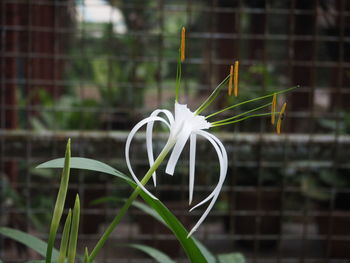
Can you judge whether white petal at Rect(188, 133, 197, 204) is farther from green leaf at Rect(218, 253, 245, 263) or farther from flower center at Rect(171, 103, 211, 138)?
green leaf at Rect(218, 253, 245, 263)

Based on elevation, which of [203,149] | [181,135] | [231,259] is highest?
[181,135]

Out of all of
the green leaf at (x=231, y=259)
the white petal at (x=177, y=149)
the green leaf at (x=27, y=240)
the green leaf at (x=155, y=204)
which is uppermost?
the white petal at (x=177, y=149)

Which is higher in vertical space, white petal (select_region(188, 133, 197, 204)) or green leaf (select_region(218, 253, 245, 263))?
white petal (select_region(188, 133, 197, 204))

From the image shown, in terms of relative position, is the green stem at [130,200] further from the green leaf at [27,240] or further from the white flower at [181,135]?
the green leaf at [27,240]

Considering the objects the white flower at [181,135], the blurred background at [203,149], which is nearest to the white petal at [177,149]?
the white flower at [181,135]

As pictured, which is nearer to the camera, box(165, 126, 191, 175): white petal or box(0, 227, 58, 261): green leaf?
box(165, 126, 191, 175): white petal

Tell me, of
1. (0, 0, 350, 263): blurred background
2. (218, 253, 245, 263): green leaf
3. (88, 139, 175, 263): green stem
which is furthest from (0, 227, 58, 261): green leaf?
(0, 0, 350, 263): blurred background

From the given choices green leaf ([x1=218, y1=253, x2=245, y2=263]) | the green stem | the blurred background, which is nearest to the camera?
the green stem

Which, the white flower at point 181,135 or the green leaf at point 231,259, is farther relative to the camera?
the green leaf at point 231,259

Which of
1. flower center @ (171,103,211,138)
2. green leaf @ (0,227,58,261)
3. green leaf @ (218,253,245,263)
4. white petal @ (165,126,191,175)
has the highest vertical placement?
flower center @ (171,103,211,138)

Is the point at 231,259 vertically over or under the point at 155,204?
under

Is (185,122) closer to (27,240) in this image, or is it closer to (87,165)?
(87,165)

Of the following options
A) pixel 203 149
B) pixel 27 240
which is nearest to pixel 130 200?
pixel 27 240
